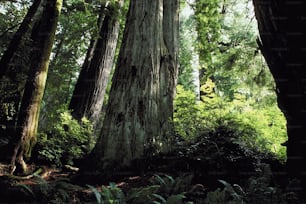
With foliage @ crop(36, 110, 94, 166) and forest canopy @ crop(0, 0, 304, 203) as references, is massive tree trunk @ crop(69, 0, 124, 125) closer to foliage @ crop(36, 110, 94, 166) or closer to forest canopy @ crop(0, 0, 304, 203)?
forest canopy @ crop(0, 0, 304, 203)

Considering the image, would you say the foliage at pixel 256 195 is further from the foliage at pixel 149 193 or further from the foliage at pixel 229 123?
the foliage at pixel 229 123

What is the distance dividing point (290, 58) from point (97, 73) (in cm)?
584

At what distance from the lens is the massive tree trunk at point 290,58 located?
12.2 ft

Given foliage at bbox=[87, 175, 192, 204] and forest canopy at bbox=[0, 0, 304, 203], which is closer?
foliage at bbox=[87, 175, 192, 204]

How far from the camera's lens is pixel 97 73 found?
28.5 feet

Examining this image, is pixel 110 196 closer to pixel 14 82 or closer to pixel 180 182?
pixel 180 182

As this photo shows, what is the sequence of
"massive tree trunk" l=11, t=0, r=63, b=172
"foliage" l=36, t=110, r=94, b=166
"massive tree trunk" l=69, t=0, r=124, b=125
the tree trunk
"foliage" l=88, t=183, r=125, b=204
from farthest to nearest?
"massive tree trunk" l=69, t=0, r=124, b=125, "foliage" l=36, t=110, r=94, b=166, the tree trunk, "massive tree trunk" l=11, t=0, r=63, b=172, "foliage" l=88, t=183, r=125, b=204

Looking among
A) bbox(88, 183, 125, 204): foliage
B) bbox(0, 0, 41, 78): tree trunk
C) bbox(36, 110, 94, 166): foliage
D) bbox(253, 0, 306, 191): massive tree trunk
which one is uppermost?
bbox(0, 0, 41, 78): tree trunk

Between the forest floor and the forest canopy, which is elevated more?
the forest canopy

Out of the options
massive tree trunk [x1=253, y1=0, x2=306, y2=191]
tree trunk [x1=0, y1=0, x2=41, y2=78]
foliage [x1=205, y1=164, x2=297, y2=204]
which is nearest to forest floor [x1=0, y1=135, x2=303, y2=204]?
foliage [x1=205, y1=164, x2=297, y2=204]

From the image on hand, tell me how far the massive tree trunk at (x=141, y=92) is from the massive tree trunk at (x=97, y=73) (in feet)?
7.00

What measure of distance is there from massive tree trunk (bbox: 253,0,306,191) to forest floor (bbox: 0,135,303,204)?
0.52 metres

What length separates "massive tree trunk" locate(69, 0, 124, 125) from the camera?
Result: 27.5 feet

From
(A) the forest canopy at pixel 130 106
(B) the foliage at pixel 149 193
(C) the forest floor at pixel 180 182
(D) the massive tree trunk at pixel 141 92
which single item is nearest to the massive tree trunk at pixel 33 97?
(A) the forest canopy at pixel 130 106
